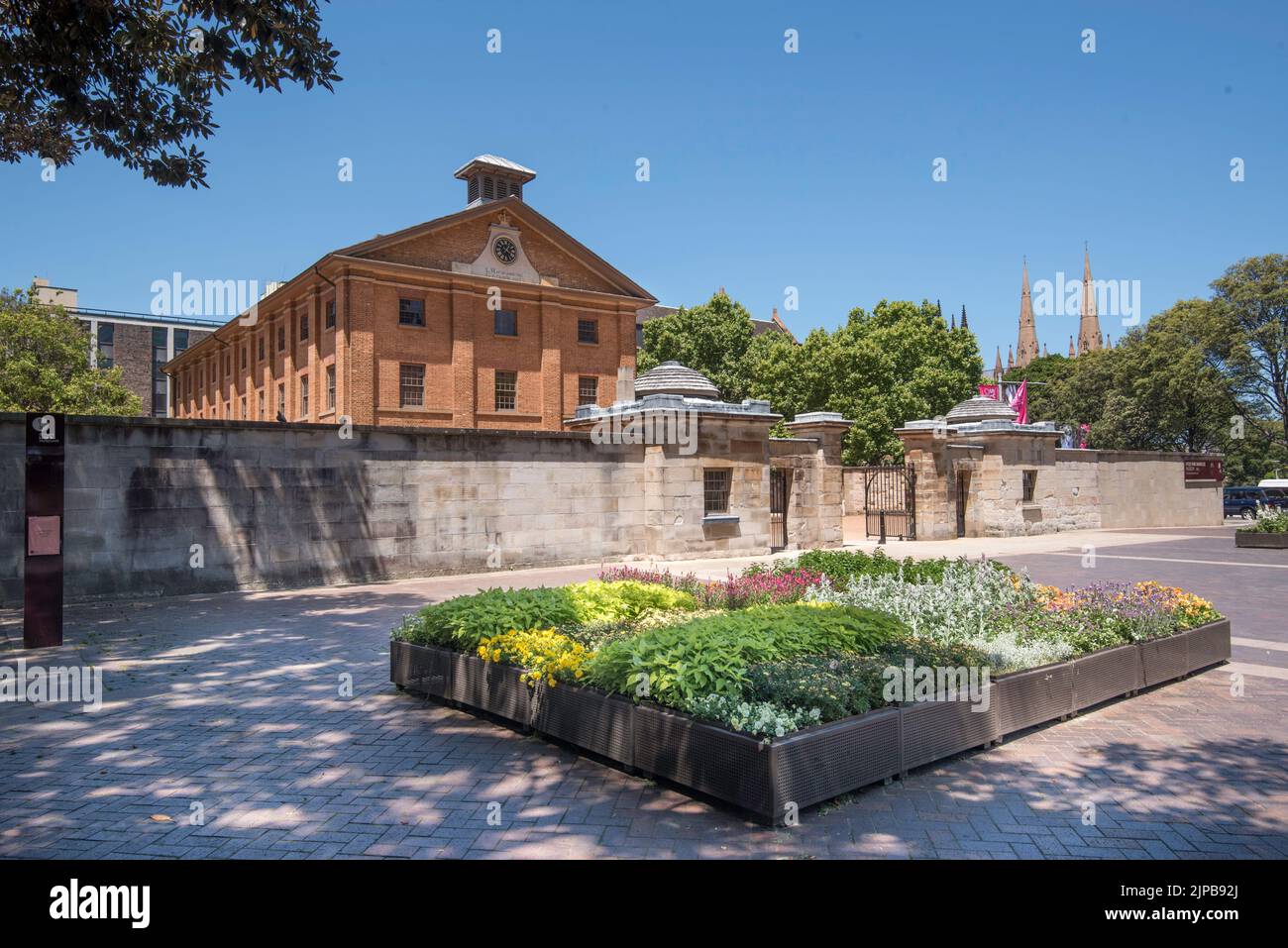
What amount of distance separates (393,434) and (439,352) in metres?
19.7

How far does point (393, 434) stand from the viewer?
16.4 meters

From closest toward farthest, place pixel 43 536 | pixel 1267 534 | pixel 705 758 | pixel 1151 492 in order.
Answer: pixel 705 758 < pixel 43 536 < pixel 1267 534 < pixel 1151 492

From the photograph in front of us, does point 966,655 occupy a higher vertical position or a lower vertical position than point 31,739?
higher

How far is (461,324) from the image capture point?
116ft

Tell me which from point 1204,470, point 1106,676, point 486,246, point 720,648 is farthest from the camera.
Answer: point 486,246

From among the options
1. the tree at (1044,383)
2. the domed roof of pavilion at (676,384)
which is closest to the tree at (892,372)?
the tree at (1044,383)

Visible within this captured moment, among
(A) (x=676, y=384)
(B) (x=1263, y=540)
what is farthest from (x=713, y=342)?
(B) (x=1263, y=540)

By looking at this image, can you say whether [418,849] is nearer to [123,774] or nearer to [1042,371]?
[123,774]

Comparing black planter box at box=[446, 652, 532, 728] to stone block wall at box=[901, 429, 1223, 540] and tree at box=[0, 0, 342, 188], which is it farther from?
stone block wall at box=[901, 429, 1223, 540]

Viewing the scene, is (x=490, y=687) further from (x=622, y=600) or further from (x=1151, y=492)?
(x=1151, y=492)

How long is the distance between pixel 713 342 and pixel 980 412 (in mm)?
23438

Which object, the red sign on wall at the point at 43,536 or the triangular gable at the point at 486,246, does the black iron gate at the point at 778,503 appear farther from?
the triangular gable at the point at 486,246

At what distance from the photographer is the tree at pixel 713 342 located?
49.7 metres
